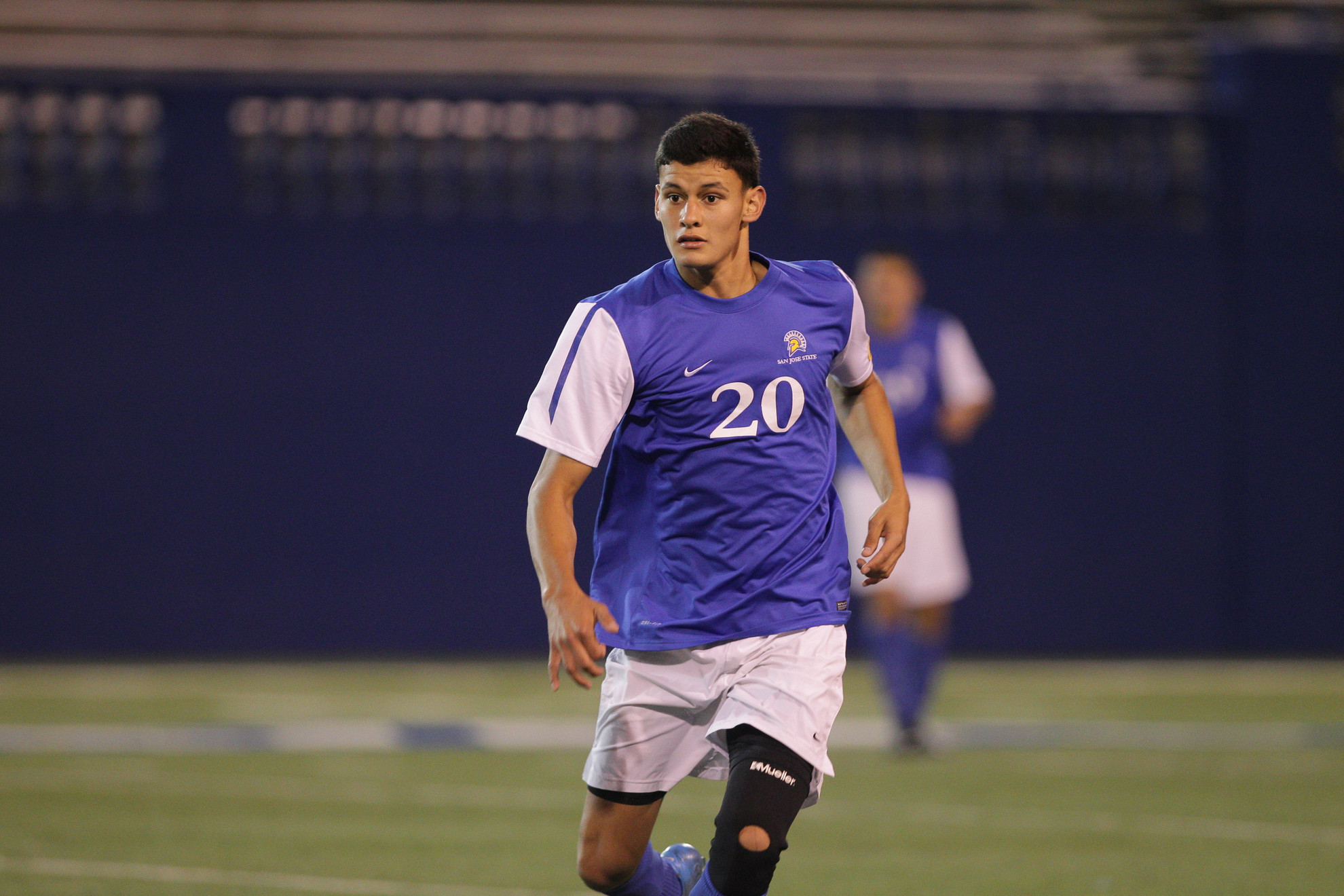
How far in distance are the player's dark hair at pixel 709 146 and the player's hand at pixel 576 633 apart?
1.09 m

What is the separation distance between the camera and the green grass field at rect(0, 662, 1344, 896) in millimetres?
6039

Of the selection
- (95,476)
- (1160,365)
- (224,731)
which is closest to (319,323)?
(95,476)

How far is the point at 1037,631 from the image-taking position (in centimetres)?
1410

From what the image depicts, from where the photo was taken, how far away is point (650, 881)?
4.65m

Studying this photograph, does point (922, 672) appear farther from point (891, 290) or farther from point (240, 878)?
point (240, 878)

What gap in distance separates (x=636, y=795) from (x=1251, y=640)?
1081 cm

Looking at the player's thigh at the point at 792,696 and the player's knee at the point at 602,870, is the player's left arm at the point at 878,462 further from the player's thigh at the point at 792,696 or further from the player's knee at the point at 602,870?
the player's knee at the point at 602,870

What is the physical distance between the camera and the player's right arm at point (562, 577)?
399cm

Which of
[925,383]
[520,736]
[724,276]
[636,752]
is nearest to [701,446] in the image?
[724,276]

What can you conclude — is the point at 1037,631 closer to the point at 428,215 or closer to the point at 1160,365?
the point at 1160,365

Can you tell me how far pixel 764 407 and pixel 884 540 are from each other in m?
0.46

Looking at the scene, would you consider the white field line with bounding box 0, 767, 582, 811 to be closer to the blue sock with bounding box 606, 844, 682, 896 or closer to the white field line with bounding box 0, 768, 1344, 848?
the white field line with bounding box 0, 768, 1344, 848

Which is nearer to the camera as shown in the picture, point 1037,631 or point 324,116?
point 324,116

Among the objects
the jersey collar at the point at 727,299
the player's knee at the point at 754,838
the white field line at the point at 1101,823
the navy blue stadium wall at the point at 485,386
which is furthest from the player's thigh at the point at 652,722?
the navy blue stadium wall at the point at 485,386
